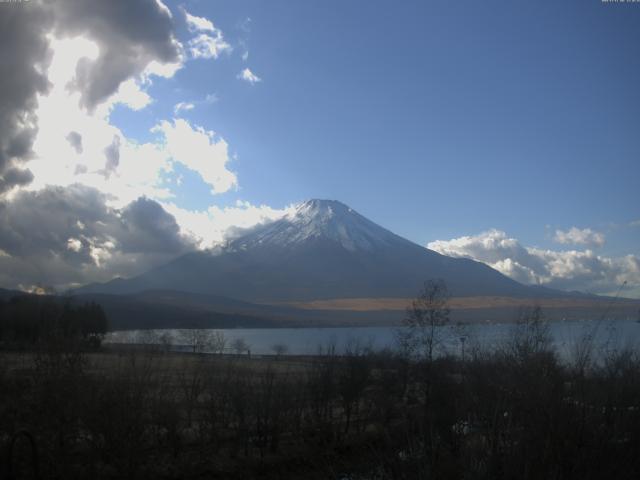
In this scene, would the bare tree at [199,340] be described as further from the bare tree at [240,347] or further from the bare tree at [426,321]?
the bare tree at [426,321]

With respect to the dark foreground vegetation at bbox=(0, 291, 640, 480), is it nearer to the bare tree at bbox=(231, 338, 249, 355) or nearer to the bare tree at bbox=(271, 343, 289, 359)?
the bare tree at bbox=(271, 343, 289, 359)

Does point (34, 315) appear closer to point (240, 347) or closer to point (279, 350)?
point (279, 350)

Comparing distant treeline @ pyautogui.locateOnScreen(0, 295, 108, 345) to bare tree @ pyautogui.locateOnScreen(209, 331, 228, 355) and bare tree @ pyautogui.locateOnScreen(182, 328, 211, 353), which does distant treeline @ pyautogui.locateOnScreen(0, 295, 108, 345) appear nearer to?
bare tree @ pyautogui.locateOnScreen(182, 328, 211, 353)

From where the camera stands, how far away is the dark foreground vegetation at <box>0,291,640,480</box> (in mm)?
6133

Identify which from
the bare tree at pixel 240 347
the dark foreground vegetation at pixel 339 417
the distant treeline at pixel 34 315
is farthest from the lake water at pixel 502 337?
the bare tree at pixel 240 347

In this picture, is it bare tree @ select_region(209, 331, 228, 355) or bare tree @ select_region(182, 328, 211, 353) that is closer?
bare tree @ select_region(209, 331, 228, 355)

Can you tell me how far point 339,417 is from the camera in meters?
22.0

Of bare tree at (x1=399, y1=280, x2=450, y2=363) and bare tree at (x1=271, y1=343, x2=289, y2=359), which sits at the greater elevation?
bare tree at (x1=399, y1=280, x2=450, y2=363)

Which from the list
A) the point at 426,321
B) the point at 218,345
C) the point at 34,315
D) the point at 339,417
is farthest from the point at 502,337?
the point at 218,345

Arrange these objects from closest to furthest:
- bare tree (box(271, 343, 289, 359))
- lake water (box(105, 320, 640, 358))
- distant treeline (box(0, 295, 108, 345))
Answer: lake water (box(105, 320, 640, 358))
distant treeline (box(0, 295, 108, 345))
bare tree (box(271, 343, 289, 359))

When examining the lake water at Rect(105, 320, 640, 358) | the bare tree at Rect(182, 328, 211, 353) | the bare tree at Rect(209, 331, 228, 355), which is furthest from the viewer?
the bare tree at Rect(182, 328, 211, 353)

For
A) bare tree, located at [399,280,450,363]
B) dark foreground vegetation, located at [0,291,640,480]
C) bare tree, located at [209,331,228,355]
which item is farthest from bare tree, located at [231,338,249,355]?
dark foreground vegetation, located at [0,291,640,480]

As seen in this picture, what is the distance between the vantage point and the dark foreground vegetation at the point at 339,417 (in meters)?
6.13

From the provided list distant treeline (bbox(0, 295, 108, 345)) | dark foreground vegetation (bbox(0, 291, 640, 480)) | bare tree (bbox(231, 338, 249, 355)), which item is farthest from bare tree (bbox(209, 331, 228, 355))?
dark foreground vegetation (bbox(0, 291, 640, 480))
